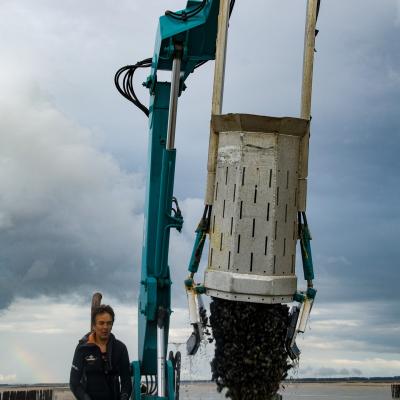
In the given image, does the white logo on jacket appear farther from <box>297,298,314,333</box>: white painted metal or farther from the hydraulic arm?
<box>297,298,314,333</box>: white painted metal

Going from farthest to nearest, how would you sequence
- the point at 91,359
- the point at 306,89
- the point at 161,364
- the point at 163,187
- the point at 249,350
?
the point at 163,187 → the point at 161,364 → the point at 306,89 → the point at 91,359 → the point at 249,350

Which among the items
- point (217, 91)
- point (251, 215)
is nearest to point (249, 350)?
point (251, 215)

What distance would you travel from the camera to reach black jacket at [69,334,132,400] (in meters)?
7.80

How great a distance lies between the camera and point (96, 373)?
308 inches

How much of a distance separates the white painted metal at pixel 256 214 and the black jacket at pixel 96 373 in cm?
134

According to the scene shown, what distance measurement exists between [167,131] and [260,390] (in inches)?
166

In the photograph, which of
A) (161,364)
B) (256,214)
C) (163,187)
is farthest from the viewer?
(163,187)

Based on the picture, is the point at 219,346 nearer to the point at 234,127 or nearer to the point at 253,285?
the point at 253,285

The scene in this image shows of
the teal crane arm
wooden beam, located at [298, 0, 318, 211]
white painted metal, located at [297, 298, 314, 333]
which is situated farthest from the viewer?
the teal crane arm

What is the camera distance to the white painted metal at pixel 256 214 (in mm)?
7441

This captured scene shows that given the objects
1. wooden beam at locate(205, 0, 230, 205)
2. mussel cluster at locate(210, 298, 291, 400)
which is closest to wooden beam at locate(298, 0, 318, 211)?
wooden beam at locate(205, 0, 230, 205)

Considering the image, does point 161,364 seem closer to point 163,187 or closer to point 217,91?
point 163,187

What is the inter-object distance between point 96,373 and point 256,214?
2.50 metres

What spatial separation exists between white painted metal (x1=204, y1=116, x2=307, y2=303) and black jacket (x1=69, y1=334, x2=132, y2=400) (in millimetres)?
1336
